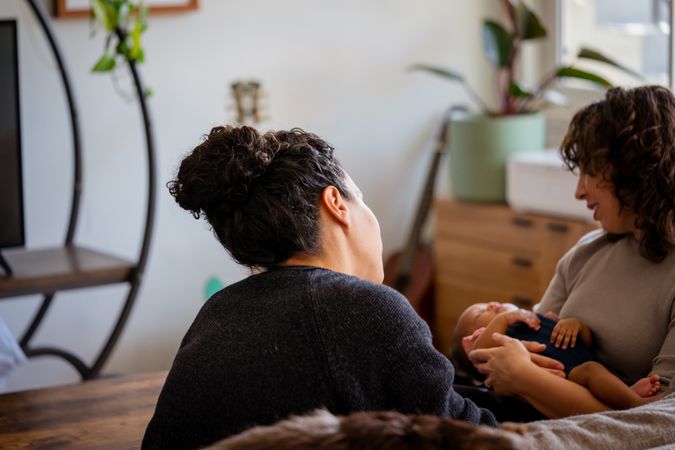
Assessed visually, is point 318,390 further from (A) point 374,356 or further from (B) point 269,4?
(B) point 269,4

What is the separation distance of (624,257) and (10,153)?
1.95 meters

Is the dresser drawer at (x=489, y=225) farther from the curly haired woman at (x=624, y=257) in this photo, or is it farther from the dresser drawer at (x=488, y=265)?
the curly haired woman at (x=624, y=257)

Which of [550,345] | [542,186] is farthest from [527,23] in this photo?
[550,345]

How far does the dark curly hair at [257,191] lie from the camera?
159cm

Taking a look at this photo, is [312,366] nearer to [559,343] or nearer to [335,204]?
[335,204]

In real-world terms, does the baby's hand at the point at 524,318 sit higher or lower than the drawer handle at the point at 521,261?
higher

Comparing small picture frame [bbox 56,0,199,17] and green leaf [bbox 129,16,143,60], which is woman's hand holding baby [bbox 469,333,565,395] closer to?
green leaf [bbox 129,16,143,60]

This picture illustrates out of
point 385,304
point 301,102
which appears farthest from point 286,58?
point 385,304

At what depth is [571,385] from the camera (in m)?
1.87

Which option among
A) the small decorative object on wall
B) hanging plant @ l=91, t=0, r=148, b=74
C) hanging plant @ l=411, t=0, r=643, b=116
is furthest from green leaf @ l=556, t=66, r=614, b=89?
hanging plant @ l=91, t=0, r=148, b=74

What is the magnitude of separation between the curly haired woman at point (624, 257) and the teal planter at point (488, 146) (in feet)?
6.39

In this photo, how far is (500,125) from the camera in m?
3.99

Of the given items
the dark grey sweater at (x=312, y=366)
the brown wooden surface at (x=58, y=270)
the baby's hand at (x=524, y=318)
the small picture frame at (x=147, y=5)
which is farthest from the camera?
the small picture frame at (x=147, y=5)

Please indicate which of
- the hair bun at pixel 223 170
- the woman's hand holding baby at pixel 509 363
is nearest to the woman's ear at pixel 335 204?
the hair bun at pixel 223 170
